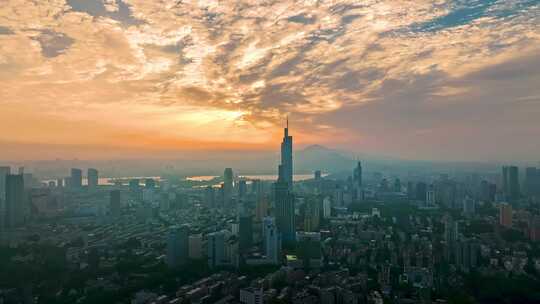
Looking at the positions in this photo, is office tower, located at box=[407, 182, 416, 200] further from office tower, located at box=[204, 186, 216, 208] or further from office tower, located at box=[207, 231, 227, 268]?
office tower, located at box=[207, 231, 227, 268]

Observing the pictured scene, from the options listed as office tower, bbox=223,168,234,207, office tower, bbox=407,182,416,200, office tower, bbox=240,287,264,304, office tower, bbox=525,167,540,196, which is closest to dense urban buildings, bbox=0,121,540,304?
office tower, bbox=240,287,264,304

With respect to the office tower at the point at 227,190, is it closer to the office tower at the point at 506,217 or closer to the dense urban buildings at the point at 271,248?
the dense urban buildings at the point at 271,248

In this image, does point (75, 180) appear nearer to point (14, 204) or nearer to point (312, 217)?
point (14, 204)

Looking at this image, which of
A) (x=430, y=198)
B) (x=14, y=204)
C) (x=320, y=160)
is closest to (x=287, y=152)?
(x=430, y=198)

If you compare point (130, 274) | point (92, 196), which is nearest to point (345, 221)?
point (130, 274)

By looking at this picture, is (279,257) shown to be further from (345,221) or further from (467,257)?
(345,221)

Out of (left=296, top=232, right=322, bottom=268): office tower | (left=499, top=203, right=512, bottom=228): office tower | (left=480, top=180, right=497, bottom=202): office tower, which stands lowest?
(left=296, top=232, right=322, bottom=268): office tower
